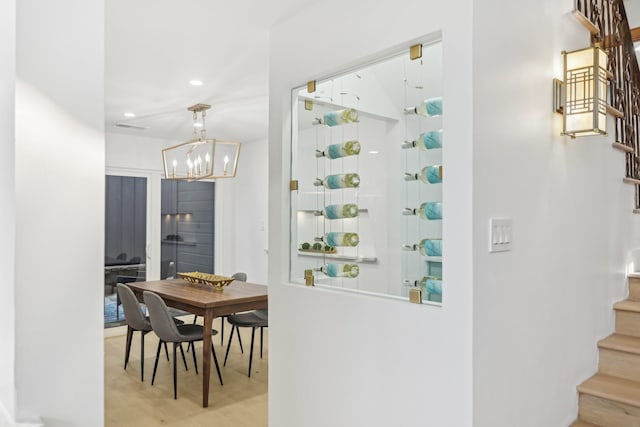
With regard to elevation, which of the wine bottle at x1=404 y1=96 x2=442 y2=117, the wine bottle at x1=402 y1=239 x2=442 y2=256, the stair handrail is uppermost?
the stair handrail

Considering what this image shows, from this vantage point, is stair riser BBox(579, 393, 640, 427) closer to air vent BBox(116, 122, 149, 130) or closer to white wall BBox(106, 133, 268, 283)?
white wall BBox(106, 133, 268, 283)

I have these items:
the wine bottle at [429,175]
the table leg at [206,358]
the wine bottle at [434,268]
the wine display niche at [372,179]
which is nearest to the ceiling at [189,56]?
the wine display niche at [372,179]

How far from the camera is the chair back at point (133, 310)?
13.0 feet

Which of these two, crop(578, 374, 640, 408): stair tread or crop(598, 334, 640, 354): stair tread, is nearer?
crop(578, 374, 640, 408): stair tread

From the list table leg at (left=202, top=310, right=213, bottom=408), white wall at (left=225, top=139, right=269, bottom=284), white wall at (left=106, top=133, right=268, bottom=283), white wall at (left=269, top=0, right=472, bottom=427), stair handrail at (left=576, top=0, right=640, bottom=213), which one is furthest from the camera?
white wall at (left=225, top=139, right=269, bottom=284)

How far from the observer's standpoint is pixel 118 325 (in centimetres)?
589

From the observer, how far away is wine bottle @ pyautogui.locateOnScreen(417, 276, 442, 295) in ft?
6.05

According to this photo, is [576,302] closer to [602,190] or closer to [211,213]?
[602,190]

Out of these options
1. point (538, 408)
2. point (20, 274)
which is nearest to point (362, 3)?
point (20, 274)

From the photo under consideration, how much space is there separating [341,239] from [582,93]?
4.33 ft

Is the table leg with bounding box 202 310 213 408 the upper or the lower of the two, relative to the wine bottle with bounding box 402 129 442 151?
lower

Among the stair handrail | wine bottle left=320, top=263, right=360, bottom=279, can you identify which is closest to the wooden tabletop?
wine bottle left=320, top=263, right=360, bottom=279

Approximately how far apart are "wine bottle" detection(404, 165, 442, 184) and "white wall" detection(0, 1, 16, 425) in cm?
143

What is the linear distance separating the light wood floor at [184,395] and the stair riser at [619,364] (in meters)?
2.13
